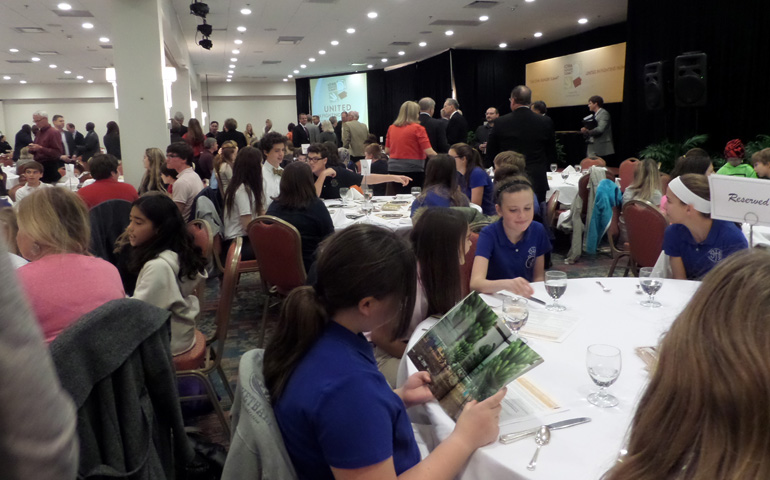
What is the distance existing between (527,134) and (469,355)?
4.54m

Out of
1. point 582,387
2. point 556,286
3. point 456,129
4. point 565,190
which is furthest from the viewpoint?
point 456,129

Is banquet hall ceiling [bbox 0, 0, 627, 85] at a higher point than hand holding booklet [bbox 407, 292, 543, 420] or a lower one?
higher

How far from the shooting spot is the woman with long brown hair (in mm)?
655

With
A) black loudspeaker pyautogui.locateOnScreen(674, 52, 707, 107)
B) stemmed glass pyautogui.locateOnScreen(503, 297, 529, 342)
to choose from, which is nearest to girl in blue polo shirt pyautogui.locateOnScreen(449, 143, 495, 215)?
stemmed glass pyautogui.locateOnScreen(503, 297, 529, 342)

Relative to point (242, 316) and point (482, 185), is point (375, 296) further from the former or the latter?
point (482, 185)

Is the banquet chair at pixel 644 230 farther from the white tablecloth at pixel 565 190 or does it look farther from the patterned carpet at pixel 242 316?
the white tablecloth at pixel 565 190

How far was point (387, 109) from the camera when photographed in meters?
18.9

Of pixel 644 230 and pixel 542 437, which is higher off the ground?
pixel 644 230

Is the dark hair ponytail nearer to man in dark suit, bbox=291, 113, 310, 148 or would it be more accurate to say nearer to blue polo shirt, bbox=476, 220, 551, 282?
blue polo shirt, bbox=476, 220, 551, 282

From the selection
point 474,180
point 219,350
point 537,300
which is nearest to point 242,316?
point 219,350

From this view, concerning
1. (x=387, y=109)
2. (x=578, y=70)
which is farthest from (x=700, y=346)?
(x=387, y=109)

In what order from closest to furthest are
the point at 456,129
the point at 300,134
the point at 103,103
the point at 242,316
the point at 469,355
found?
the point at 469,355 → the point at 242,316 → the point at 456,129 → the point at 300,134 → the point at 103,103

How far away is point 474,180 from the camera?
5.02 meters

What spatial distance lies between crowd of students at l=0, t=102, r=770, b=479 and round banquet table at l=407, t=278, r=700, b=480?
8cm
